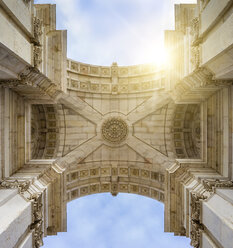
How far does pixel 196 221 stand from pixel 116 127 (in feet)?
34.1

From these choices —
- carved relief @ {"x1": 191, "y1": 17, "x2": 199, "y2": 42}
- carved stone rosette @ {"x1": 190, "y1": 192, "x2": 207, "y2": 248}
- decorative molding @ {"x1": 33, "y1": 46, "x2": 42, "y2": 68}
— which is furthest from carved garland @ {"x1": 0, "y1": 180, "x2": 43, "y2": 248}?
carved relief @ {"x1": 191, "y1": 17, "x2": 199, "y2": 42}

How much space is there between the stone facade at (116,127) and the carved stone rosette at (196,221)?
0.05 meters

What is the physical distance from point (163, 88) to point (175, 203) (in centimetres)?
881

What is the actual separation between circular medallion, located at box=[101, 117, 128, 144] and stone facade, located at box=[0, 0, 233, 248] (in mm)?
91

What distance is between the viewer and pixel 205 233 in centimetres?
846

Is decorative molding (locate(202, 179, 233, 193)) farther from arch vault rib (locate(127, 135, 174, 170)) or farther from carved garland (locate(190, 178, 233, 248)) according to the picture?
arch vault rib (locate(127, 135, 174, 170))

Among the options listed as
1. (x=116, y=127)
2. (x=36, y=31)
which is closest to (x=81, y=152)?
(x=116, y=127)

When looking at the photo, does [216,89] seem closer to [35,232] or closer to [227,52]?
[227,52]

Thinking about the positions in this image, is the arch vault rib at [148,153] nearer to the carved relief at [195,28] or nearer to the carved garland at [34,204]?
the carved relief at [195,28]

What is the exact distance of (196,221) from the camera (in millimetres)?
9078

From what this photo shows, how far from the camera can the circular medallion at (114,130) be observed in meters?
17.8

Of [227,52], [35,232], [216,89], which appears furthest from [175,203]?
[227,52]

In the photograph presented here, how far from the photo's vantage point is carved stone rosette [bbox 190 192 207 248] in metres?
8.82

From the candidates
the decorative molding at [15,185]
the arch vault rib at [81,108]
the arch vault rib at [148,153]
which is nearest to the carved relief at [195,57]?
Answer: the arch vault rib at [148,153]
